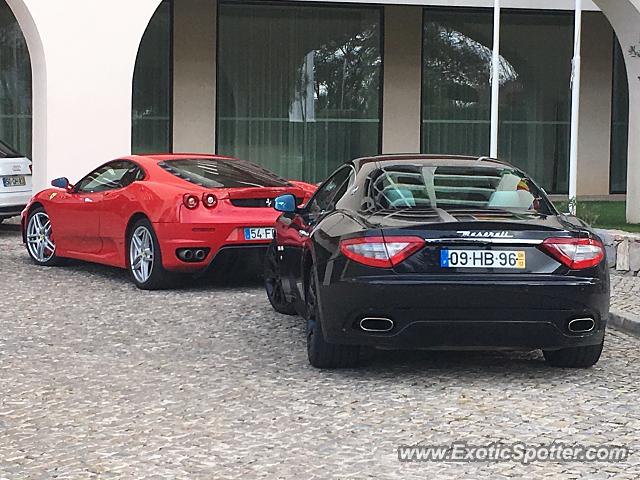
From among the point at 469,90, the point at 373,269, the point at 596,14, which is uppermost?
the point at 596,14

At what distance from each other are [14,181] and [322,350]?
29.6 feet

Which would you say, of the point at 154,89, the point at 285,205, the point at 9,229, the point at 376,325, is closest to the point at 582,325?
the point at 376,325

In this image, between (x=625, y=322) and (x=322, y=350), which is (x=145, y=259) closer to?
(x=322, y=350)

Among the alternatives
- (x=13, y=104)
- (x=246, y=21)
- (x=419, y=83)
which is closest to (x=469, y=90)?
(x=419, y=83)

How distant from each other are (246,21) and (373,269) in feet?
47.1

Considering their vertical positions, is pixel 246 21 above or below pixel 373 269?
above

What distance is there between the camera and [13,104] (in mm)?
19812

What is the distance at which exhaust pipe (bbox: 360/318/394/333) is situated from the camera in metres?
6.47

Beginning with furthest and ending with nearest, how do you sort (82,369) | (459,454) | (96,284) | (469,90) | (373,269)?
(469,90)
(96,284)
(82,369)
(373,269)
(459,454)

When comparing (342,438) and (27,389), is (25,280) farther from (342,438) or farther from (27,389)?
(342,438)

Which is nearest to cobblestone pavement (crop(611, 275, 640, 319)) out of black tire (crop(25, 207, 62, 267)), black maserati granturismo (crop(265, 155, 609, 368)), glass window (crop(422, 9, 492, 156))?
black maserati granturismo (crop(265, 155, 609, 368))

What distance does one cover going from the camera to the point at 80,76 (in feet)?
47.8

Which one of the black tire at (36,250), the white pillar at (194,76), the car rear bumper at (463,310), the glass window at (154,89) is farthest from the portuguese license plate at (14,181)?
the car rear bumper at (463,310)

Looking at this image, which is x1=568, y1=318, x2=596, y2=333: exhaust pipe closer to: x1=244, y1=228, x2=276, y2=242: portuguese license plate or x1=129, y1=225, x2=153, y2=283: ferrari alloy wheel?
x1=244, y1=228, x2=276, y2=242: portuguese license plate
